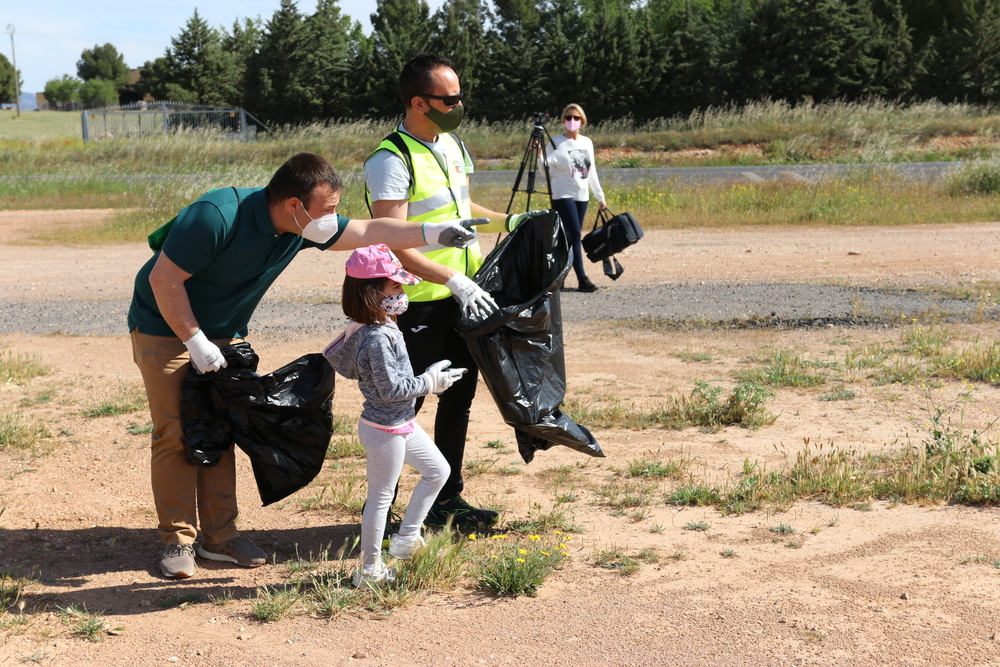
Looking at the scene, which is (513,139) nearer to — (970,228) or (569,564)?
(970,228)

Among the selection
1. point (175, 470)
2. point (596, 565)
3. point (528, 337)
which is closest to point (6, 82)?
point (175, 470)

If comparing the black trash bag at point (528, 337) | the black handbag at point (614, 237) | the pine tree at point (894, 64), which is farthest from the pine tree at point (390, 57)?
the black trash bag at point (528, 337)

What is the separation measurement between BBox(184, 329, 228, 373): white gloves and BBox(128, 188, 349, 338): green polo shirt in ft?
0.64

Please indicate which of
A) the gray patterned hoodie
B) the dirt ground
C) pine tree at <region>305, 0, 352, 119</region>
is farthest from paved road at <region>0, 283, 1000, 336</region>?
pine tree at <region>305, 0, 352, 119</region>

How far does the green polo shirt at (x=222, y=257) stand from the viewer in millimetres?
3402

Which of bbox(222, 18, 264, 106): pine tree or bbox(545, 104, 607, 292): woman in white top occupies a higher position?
bbox(222, 18, 264, 106): pine tree

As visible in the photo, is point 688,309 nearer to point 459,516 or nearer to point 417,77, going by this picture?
point 459,516

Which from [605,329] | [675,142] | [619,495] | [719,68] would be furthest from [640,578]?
[719,68]

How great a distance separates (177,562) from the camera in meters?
3.79

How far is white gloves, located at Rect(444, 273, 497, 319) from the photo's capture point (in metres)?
3.61

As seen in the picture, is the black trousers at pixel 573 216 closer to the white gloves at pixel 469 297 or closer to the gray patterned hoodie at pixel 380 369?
the white gloves at pixel 469 297

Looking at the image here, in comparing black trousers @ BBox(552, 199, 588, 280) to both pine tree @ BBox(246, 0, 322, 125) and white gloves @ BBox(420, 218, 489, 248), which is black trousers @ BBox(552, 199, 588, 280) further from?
pine tree @ BBox(246, 0, 322, 125)

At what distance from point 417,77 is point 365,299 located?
1.00m

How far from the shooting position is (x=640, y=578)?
12.2ft
